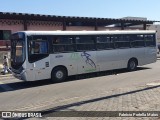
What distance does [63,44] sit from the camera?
57.2 ft

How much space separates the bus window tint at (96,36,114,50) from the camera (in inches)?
757

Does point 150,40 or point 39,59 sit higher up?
point 150,40

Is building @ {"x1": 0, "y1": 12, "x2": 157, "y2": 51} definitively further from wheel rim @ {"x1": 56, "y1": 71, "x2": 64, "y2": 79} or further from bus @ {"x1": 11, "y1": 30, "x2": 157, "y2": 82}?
wheel rim @ {"x1": 56, "y1": 71, "x2": 64, "y2": 79}

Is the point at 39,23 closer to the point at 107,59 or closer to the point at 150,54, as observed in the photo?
the point at 150,54

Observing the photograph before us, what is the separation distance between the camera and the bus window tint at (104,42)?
19.2m

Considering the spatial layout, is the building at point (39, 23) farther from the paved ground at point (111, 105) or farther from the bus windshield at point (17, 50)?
the paved ground at point (111, 105)

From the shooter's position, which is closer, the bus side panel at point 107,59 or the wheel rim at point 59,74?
the wheel rim at point 59,74

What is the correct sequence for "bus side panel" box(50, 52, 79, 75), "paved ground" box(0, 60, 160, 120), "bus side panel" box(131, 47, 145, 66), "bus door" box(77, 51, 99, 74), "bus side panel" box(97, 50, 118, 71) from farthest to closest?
"bus side panel" box(131, 47, 145, 66) < "bus side panel" box(97, 50, 118, 71) < "bus door" box(77, 51, 99, 74) < "bus side panel" box(50, 52, 79, 75) < "paved ground" box(0, 60, 160, 120)

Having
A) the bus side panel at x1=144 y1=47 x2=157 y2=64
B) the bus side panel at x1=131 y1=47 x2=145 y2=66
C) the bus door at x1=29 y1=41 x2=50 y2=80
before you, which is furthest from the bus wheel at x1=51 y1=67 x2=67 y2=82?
the bus side panel at x1=144 y1=47 x2=157 y2=64

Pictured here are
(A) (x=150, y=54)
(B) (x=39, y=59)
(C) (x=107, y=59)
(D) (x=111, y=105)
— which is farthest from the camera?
(A) (x=150, y=54)

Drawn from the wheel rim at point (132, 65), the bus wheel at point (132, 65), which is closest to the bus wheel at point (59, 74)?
the bus wheel at point (132, 65)

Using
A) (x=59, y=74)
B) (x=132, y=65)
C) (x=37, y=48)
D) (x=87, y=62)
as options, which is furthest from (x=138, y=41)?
(x=37, y=48)

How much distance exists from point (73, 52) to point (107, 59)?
109 inches

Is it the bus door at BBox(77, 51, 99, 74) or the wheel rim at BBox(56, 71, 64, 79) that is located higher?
the bus door at BBox(77, 51, 99, 74)
